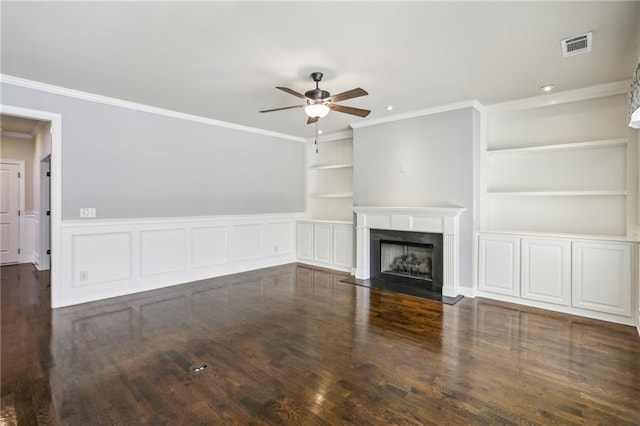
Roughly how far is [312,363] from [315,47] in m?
2.65

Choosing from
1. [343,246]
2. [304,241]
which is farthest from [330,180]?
[343,246]

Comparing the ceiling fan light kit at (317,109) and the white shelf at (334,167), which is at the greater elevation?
the ceiling fan light kit at (317,109)

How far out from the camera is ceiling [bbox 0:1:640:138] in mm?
2318

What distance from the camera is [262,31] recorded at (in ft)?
8.45

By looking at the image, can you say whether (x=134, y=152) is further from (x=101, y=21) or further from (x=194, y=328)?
(x=194, y=328)

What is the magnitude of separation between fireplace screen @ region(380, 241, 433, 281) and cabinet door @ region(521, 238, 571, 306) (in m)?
1.23

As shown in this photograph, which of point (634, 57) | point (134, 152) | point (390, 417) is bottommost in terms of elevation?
point (390, 417)

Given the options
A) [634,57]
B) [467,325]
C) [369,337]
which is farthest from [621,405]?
[634,57]

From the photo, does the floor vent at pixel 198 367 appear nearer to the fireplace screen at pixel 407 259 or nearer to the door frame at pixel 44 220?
the fireplace screen at pixel 407 259

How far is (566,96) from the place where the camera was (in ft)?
12.9

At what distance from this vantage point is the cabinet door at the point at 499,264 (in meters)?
4.11

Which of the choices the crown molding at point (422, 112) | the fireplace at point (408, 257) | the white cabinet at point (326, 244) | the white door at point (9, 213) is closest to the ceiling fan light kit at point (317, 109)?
the crown molding at point (422, 112)

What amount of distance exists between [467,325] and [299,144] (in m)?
4.80

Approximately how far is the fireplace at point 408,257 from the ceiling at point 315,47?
2.00 meters
